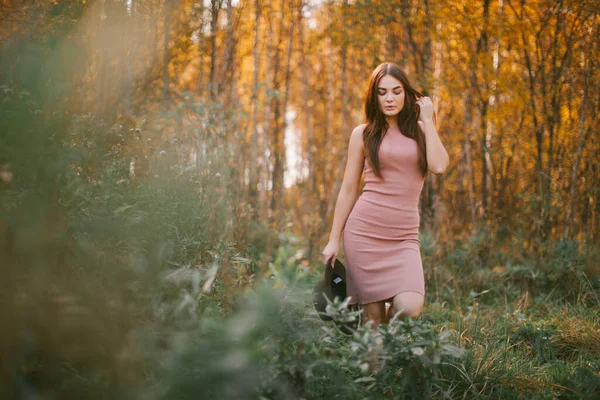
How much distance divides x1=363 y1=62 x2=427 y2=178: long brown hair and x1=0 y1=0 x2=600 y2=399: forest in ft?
2.65

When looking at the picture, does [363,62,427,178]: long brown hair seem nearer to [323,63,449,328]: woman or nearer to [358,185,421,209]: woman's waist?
[323,63,449,328]: woman

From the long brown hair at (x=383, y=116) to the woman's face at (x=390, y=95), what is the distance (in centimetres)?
3

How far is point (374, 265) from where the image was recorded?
107 inches

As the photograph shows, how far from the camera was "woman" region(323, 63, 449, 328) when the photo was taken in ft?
8.84

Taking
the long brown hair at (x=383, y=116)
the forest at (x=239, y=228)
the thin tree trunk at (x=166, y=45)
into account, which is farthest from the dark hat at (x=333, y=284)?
the thin tree trunk at (x=166, y=45)

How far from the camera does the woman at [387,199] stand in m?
2.69

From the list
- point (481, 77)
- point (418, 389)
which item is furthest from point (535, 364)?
point (481, 77)

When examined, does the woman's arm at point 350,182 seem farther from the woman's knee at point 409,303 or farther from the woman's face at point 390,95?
the woman's knee at point 409,303

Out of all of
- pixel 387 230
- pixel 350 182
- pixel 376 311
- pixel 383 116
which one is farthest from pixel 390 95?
pixel 376 311

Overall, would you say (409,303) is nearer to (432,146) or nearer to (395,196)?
(395,196)

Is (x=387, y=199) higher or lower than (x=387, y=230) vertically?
higher

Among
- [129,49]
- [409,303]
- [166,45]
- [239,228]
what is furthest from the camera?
[166,45]

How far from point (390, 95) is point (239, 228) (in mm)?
1870

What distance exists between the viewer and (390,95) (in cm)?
287
